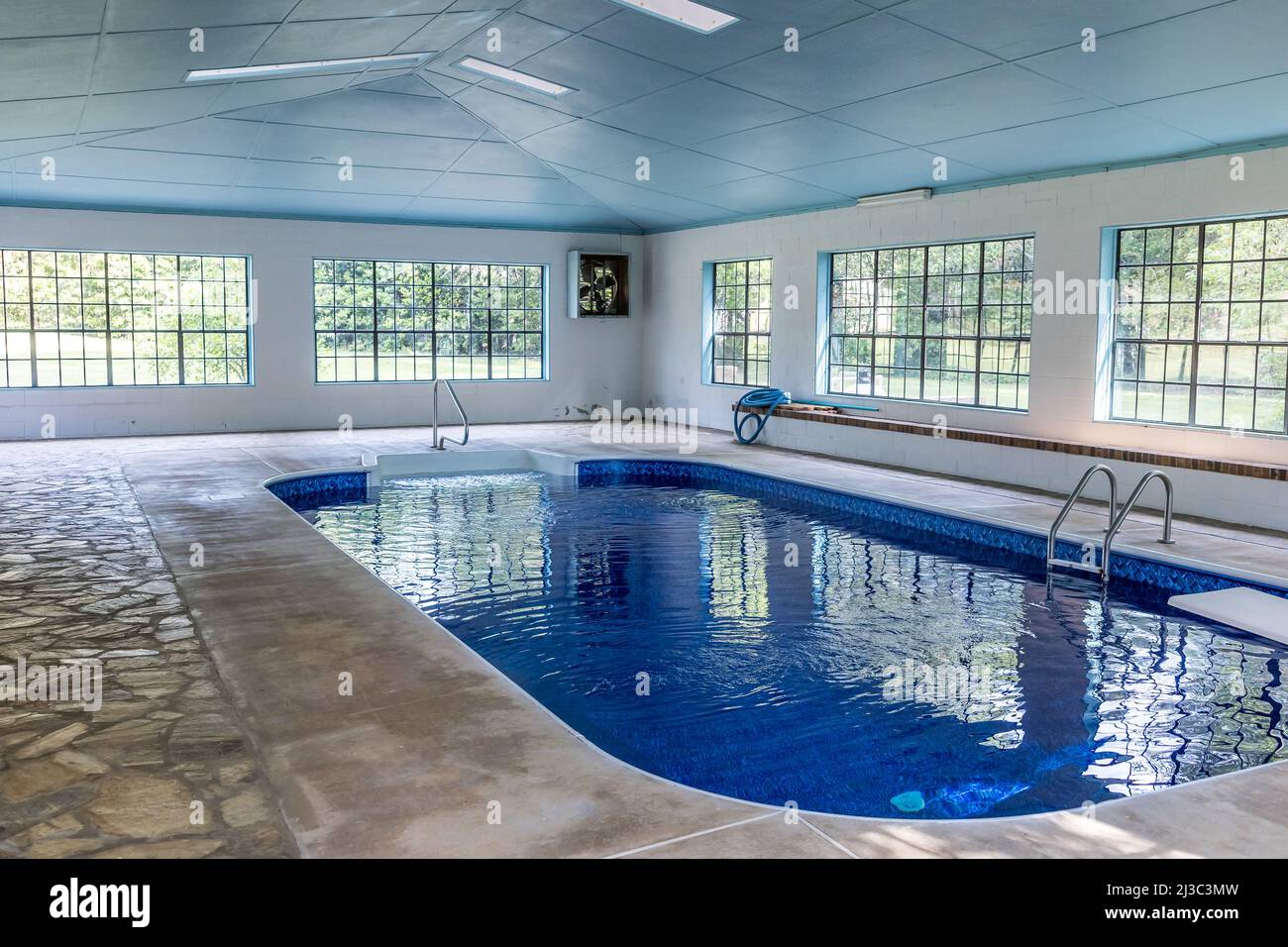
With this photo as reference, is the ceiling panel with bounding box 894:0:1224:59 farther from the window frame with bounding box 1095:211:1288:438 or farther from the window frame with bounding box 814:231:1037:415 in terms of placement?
the window frame with bounding box 814:231:1037:415

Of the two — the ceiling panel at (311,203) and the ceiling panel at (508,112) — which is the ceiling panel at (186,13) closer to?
the ceiling panel at (508,112)

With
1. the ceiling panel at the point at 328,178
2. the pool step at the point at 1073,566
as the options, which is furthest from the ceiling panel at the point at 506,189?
the pool step at the point at 1073,566

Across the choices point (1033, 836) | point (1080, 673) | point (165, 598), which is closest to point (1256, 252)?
point (1080, 673)

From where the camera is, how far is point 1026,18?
6.64 m

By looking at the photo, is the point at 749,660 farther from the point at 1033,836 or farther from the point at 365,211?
the point at 365,211

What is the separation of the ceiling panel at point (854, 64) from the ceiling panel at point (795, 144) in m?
0.55

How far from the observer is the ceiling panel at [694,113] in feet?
29.6

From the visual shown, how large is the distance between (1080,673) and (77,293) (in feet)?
39.9

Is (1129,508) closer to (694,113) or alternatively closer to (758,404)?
(694,113)

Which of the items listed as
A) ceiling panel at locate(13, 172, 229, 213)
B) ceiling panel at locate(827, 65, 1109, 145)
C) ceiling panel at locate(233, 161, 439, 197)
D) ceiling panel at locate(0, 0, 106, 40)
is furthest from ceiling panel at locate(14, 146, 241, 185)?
ceiling panel at locate(827, 65, 1109, 145)

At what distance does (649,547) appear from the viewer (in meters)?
7.95

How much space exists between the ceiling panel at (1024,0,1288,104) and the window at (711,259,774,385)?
619cm

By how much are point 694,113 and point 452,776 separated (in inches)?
305

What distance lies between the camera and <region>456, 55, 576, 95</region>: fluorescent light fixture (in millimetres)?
9438
